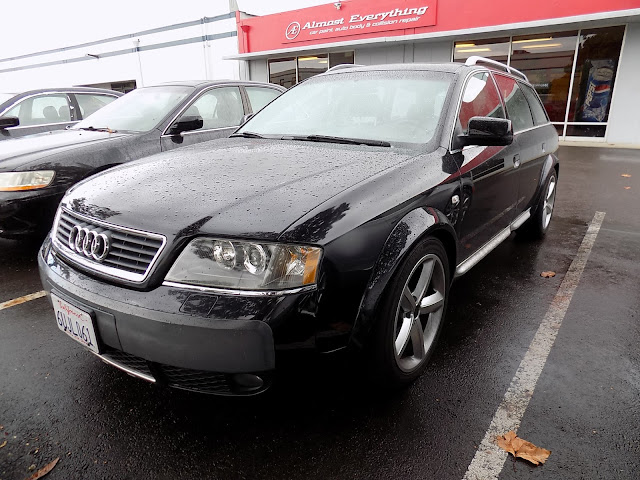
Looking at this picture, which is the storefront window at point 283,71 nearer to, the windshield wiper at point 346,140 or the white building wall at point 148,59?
the white building wall at point 148,59

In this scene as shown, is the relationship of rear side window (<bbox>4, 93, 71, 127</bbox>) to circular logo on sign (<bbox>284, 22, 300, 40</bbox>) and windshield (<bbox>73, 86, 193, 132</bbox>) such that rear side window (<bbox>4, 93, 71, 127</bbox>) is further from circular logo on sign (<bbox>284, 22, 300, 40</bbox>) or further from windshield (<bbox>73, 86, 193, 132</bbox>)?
circular logo on sign (<bbox>284, 22, 300, 40</bbox>)

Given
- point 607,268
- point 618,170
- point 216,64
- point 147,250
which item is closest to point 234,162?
point 147,250

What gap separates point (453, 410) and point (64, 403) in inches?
73.2

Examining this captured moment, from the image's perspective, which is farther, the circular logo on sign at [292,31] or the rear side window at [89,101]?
the circular logo on sign at [292,31]

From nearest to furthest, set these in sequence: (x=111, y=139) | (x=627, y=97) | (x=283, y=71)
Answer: (x=111, y=139), (x=627, y=97), (x=283, y=71)

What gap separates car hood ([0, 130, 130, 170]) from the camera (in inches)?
143

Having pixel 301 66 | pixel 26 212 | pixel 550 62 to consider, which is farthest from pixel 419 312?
pixel 301 66

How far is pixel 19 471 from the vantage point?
1765 mm

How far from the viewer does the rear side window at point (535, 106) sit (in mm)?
4242

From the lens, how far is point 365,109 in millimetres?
2914

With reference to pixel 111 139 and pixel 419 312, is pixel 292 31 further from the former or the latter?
pixel 419 312

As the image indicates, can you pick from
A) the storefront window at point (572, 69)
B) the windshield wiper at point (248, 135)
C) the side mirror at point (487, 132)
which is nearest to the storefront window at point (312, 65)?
the storefront window at point (572, 69)

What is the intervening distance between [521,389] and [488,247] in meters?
1.15

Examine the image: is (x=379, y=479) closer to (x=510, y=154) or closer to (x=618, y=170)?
(x=510, y=154)
